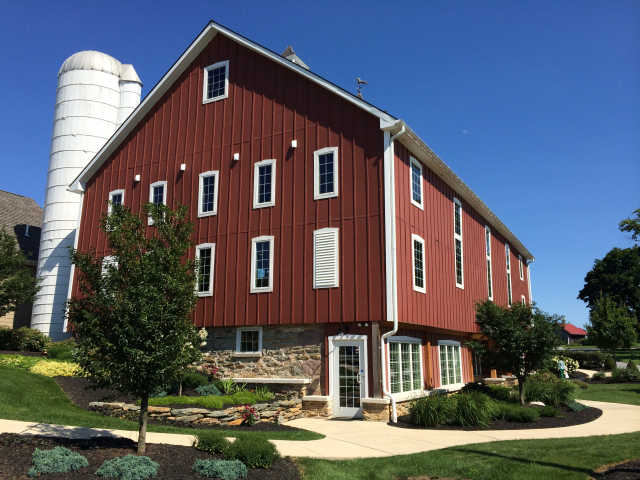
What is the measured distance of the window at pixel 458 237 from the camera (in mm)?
22234

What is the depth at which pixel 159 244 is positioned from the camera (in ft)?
32.6

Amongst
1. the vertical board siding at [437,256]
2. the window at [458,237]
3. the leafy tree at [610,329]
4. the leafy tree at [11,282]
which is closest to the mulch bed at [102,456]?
the vertical board siding at [437,256]

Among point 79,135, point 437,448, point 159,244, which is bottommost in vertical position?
point 437,448

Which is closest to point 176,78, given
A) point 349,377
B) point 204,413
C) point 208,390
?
point 208,390

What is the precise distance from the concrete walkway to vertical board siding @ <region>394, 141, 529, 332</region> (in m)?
3.75

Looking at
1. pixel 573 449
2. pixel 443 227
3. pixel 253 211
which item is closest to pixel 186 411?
pixel 253 211

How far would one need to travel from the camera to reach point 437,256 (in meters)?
19.9

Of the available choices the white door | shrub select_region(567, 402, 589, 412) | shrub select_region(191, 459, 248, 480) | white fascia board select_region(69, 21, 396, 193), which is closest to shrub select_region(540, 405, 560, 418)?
shrub select_region(567, 402, 589, 412)

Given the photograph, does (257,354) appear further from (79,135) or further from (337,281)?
(79,135)

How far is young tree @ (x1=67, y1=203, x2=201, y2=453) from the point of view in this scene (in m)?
9.12

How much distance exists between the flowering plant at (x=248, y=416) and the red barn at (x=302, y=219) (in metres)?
2.63

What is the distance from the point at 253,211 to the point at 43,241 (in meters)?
14.9

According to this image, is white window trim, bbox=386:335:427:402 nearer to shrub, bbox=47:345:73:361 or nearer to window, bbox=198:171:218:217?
window, bbox=198:171:218:217

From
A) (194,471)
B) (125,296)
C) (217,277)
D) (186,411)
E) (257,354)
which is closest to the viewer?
(194,471)
